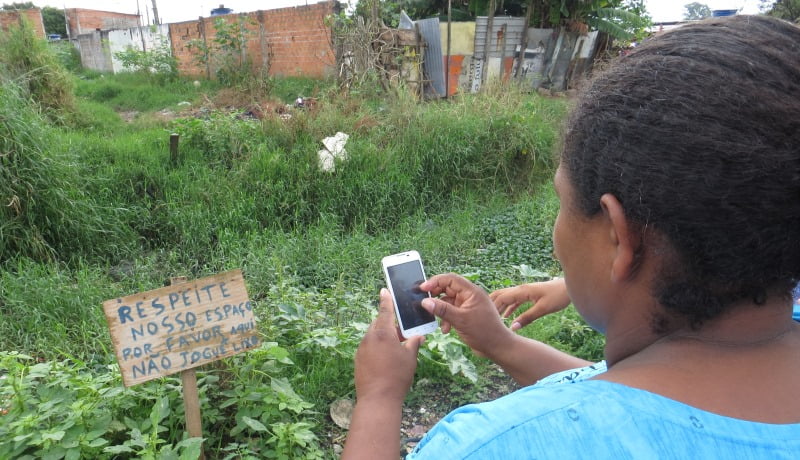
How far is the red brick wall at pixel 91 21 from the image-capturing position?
3095cm

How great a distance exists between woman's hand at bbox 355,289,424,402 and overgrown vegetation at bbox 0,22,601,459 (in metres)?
0.68

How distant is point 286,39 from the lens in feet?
41.4

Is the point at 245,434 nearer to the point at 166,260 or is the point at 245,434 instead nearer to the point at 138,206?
the point at 166,260

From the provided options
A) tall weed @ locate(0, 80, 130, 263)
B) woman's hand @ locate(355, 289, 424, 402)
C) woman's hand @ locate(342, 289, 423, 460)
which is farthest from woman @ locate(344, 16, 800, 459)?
tall weed @ locate(0, 80, 130, 263)

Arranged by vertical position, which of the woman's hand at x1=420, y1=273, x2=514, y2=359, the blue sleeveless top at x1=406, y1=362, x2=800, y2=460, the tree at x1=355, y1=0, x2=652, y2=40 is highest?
the tree at x1=355, y1=0, x2=652, y2=40

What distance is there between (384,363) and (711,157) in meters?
0.74

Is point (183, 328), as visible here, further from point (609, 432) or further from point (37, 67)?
point (37, 67)

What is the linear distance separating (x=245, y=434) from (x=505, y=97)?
20.1ft

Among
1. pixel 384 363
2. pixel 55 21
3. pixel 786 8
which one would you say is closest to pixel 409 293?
pixel 384 363

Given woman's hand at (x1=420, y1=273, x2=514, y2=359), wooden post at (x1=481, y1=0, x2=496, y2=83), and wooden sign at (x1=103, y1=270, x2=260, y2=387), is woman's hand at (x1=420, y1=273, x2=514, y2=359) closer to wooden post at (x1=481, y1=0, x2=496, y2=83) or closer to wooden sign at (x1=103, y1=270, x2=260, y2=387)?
wooden sign at (x1=103, y1=270, x2=260, y2=387)

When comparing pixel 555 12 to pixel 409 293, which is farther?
pixel 555 12

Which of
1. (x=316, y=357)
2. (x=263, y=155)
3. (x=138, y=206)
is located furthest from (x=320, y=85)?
(x=316, y=357)

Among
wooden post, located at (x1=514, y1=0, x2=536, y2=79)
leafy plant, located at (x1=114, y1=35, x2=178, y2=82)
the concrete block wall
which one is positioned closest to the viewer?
Result: wooden post, located at (x1=514, y1=0, x2=536, y2=79)

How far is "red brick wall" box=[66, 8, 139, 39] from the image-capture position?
31.0 m
